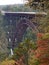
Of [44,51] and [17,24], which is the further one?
[17,24]

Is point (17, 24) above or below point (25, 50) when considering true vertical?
below

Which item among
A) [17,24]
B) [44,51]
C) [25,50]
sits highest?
[44,51]

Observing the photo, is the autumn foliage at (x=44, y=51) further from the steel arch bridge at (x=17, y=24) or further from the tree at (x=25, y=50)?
the steel arch bridge at (x=17, y=24)

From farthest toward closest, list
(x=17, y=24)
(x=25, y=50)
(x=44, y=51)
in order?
1. (x=17, y=24)
2. (x=25, y=50)
3. (x=44, y=51)

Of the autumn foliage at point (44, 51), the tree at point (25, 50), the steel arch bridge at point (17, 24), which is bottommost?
the steel arch bridge at point (17, 24)

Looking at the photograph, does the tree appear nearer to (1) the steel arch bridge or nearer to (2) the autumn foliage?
(2) the autumn foliage

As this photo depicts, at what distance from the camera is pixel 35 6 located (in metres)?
4.83

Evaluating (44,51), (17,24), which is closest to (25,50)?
(44,51)

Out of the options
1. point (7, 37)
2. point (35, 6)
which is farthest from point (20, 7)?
point (35, 6)

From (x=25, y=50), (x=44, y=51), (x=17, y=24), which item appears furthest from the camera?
(x=17, y=24)

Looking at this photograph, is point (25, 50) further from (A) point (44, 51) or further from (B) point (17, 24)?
(B) point (17, 24)

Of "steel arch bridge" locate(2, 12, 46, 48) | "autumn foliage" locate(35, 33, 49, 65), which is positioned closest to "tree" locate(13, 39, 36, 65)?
"autumn foliage" locate(35, 33, 49, 65)

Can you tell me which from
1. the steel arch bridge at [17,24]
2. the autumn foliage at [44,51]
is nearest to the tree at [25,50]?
the autumn foliage at [44,51]

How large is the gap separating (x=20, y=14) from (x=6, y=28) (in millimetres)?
4134
